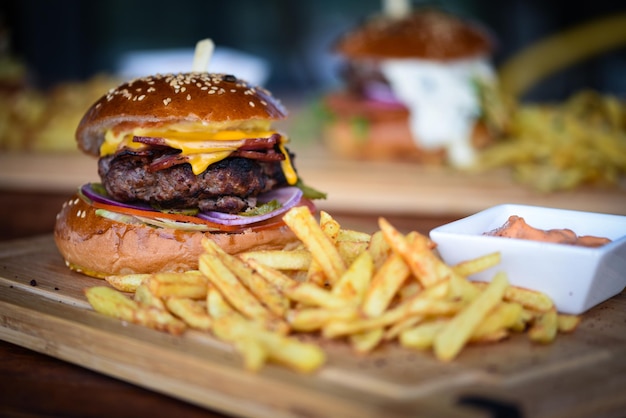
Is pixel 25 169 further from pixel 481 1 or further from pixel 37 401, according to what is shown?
pixel 481 1

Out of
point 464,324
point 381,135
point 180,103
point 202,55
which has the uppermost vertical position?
point 202,55

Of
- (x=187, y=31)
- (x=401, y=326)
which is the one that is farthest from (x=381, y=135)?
(x=187, y=31)

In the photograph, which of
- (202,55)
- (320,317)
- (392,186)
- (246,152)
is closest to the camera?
(320,317)

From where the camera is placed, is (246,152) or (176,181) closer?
(176,181)

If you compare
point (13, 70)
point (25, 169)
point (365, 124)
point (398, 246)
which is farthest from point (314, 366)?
point (13, 70)

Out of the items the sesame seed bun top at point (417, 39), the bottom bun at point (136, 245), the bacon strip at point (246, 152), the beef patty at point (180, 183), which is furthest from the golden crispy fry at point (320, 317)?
the sesame seed bun top at point (417, 39)

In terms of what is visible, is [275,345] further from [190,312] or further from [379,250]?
[379,250]
